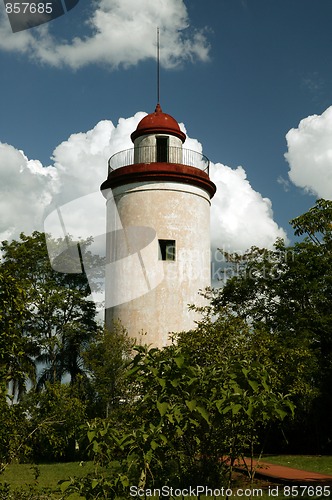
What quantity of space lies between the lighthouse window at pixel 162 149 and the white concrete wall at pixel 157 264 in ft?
4.44

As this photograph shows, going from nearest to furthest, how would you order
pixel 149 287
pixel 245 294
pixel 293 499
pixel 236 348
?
pixel 293 499 < pixel 236 348 < pixel 149 287 < pixel 245 294

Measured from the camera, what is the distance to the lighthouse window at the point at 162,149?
67.4ft

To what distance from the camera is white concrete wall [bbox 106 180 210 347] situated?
18922 mm

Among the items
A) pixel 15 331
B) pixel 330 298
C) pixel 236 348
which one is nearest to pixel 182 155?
pixel 330 298

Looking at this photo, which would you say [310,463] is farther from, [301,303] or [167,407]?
[167,407]

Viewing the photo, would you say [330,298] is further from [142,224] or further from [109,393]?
[109,393]

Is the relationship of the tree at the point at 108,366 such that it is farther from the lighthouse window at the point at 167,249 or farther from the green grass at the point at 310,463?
the green grass at the point at 310,463

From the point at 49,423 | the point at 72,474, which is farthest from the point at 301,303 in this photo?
the point at 49,423

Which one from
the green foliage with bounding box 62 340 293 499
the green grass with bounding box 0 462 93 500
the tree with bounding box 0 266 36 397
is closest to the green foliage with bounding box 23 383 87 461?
the tree with bounding box 0 266 36 397

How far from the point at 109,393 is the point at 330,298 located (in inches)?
329

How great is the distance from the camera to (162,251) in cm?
1948

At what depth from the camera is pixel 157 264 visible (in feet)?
63.1

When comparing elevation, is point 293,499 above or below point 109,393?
below

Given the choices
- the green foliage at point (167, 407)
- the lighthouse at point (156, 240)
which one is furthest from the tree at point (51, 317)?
the green foliage at point (167, 407)
